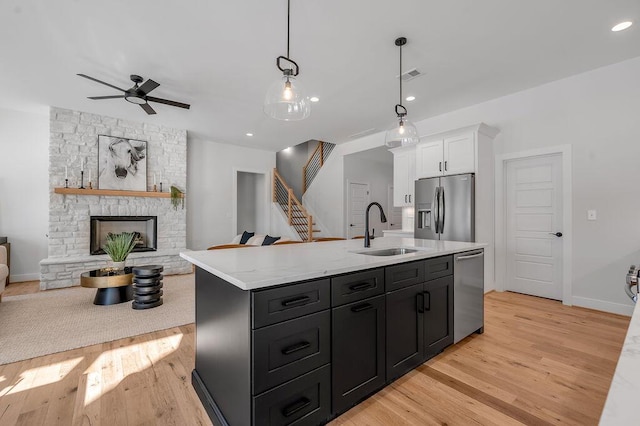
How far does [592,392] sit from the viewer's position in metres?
1.91

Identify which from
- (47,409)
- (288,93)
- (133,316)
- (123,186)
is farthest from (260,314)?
(123,186)

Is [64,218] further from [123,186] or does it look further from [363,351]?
[363,351]

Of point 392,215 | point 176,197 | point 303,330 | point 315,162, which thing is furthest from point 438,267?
point 315,162

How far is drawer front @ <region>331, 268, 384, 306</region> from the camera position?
1.59 metres

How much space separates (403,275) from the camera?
197cm

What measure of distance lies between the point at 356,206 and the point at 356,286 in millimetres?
5639

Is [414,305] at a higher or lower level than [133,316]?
higher

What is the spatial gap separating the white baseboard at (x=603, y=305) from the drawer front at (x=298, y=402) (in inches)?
148

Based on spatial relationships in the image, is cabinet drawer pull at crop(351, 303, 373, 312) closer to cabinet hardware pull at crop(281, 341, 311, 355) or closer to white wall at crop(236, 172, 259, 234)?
cabinet hardware pull at crop(281, 341, 311, 355)

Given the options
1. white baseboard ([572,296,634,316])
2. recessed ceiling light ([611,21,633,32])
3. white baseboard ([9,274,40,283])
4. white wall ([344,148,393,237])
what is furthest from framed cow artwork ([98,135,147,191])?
white baseboard ([572,296,634,316])

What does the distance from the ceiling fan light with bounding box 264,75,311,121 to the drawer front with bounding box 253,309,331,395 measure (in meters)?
1.45

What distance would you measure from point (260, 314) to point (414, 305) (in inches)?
47.7

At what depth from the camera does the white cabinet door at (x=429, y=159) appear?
14.8ft

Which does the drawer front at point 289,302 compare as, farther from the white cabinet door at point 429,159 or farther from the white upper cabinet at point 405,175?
the white upper cabinet at point 405,175
